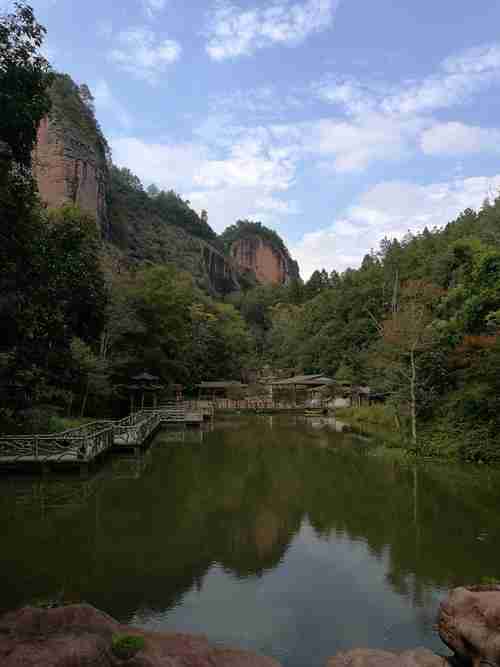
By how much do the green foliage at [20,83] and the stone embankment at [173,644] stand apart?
15.4ft

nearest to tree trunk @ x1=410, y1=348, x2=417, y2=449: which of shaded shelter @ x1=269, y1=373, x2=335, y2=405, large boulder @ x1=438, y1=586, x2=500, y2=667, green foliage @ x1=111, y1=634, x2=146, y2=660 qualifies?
large boulder @ x1=438, y1=586, x2=500, y2=667

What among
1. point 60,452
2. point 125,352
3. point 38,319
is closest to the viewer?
point 38,319

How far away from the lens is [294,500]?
10969mm

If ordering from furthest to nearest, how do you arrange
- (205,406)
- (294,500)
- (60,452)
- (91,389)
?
(205,406) < (91,389) < (60,452) < (294,500)

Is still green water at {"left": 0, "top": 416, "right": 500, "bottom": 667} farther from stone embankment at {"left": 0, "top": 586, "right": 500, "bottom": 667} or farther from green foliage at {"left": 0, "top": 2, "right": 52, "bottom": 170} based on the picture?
green foliage at {"left": 0, "top": 2, "right": 52, "bottom": 170}

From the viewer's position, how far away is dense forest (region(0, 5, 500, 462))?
5.47 m

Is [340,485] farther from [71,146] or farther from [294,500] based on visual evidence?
[71,146]

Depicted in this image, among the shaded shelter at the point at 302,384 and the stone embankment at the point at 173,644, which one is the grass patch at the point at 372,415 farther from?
the stone embankment at the point at 173,644

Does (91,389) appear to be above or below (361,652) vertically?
above

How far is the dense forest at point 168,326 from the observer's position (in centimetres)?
547

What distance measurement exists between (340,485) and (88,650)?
9.23 meters

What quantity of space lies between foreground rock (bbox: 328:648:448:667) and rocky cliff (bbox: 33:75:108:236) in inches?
1702

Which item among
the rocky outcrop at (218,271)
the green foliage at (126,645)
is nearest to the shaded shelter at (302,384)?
the green foliage at (126,645)

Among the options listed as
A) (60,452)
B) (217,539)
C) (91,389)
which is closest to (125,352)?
(91,389)
